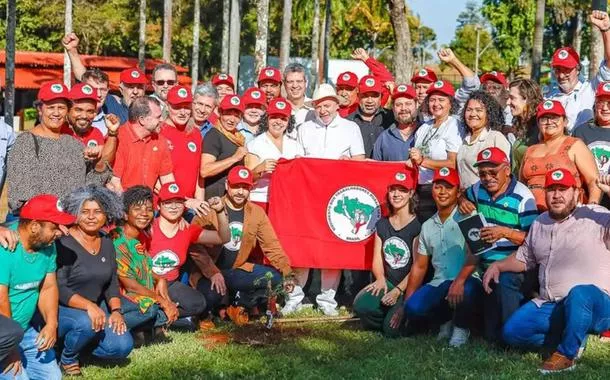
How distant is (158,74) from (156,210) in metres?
2.02

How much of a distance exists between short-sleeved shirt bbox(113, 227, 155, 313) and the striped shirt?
3.05m

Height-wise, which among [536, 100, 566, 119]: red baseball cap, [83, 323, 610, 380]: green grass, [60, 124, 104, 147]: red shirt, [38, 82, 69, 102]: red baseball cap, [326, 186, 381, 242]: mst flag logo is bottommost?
[83, 323, 610, 380]: green grass

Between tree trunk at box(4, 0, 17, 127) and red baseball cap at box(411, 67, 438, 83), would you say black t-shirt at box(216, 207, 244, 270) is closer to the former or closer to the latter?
red baseball cap at box(411, 67, 438, 83)

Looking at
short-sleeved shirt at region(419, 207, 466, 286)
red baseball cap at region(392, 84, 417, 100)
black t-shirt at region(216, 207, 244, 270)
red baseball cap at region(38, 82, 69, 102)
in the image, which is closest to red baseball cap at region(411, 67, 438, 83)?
red baseball cap at region(392, 84, 417, 100)

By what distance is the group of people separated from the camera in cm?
740

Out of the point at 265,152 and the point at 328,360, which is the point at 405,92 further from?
the point at 328,360

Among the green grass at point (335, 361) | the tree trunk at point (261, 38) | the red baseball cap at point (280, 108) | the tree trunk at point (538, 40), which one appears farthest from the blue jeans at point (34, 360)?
the tree trunk at point (538, 40)

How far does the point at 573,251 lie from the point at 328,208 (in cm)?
310

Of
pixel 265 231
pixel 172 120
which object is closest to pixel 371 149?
pixel 265 231

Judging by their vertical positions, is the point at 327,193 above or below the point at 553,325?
above

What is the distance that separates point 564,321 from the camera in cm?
768

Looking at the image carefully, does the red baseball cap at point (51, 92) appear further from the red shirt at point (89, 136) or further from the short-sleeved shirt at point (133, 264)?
the short-sleeved shirt at point (133, 264)

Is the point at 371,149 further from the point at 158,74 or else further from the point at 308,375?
the point at 308,375

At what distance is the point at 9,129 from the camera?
26.0 feet
